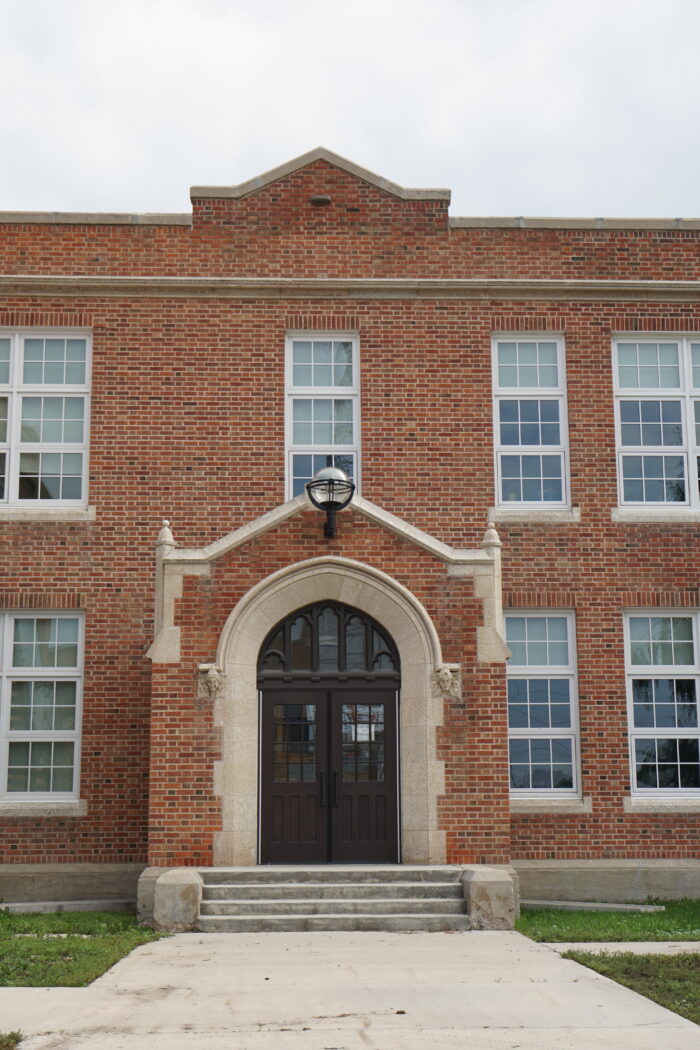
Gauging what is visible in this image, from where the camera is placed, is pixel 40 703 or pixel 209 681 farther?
pixel 40 703

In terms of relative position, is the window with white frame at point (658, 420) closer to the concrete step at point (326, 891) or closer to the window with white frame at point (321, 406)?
the window with white frame at point (321, 406)

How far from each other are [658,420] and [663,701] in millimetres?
3770

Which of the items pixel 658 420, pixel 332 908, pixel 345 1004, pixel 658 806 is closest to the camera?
pixel 345 1004

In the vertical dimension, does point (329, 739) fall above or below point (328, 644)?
below

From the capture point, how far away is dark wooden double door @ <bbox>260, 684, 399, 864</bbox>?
13484 mm

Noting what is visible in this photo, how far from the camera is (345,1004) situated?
8.40m

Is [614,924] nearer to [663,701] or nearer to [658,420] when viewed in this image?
[663,701]

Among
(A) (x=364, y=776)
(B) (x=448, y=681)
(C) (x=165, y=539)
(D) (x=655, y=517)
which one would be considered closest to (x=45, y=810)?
(C) (x=165, y=539)

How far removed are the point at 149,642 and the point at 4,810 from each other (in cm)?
268

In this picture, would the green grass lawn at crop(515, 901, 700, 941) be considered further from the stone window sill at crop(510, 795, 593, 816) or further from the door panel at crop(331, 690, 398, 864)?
the door panel at crop(331, 690, 398, 864)

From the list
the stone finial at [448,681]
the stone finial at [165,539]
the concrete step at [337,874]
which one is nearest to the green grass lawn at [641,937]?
the concrete step at [337,874]

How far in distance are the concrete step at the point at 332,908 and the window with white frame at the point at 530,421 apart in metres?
5.53

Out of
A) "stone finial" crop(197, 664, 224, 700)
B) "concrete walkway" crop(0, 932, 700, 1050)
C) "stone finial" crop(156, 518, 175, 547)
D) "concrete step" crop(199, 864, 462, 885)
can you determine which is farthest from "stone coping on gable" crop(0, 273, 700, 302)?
"concrete walkway" crop(0, 932, 700, 1050)

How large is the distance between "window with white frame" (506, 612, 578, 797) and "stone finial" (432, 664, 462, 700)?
6.45 ft
